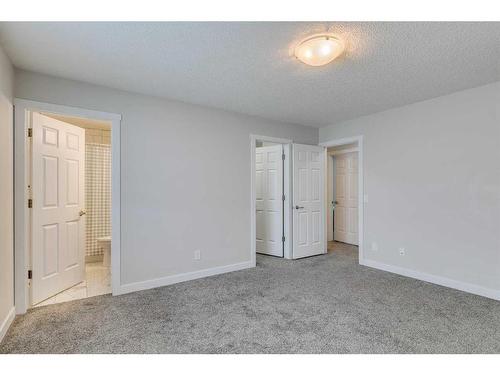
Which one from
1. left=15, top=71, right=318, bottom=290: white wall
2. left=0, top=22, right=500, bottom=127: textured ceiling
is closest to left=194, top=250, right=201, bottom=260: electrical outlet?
left=15, top=71, right=318, bottom=290: white wall

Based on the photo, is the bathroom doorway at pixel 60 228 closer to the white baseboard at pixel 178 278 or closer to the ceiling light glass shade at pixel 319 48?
the white baseboard at pixel 178 278

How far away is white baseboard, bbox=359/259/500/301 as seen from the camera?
2916mm

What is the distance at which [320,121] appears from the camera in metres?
4.47

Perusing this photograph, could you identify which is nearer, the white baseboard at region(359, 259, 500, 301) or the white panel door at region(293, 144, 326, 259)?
the white baseboard at region(359, 259, 500, 301)

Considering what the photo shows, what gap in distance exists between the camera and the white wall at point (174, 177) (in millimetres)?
3061

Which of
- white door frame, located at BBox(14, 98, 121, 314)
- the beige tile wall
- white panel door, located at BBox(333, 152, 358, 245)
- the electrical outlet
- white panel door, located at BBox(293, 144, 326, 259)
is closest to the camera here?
white door frame, located at BBox(14, 98, 121, 314)

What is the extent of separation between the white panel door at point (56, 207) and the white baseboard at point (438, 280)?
3.98 m

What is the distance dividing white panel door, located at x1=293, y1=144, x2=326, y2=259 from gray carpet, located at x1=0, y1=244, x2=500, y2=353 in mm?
1228

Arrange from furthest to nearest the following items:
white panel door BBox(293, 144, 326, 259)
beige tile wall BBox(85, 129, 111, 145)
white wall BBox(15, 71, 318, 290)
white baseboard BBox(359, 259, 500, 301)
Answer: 1. white panel door BBox(293, 144, 326, 259)
2. beige tile wall BBox(85, 129, 111, 145)
3. white wall BBox(15, 71, 318, 290)
4. white baseboard BBox(359, 259, 500, 301)

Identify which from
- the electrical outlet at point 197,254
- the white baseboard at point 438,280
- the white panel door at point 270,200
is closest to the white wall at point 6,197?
the electrical outlet at point 197,254

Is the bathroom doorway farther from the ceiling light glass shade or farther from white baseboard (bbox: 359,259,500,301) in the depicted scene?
white baseboard (bbox: 359,259,500,301)

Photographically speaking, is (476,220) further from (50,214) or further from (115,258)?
(50,214)

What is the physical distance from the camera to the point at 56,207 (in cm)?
302
